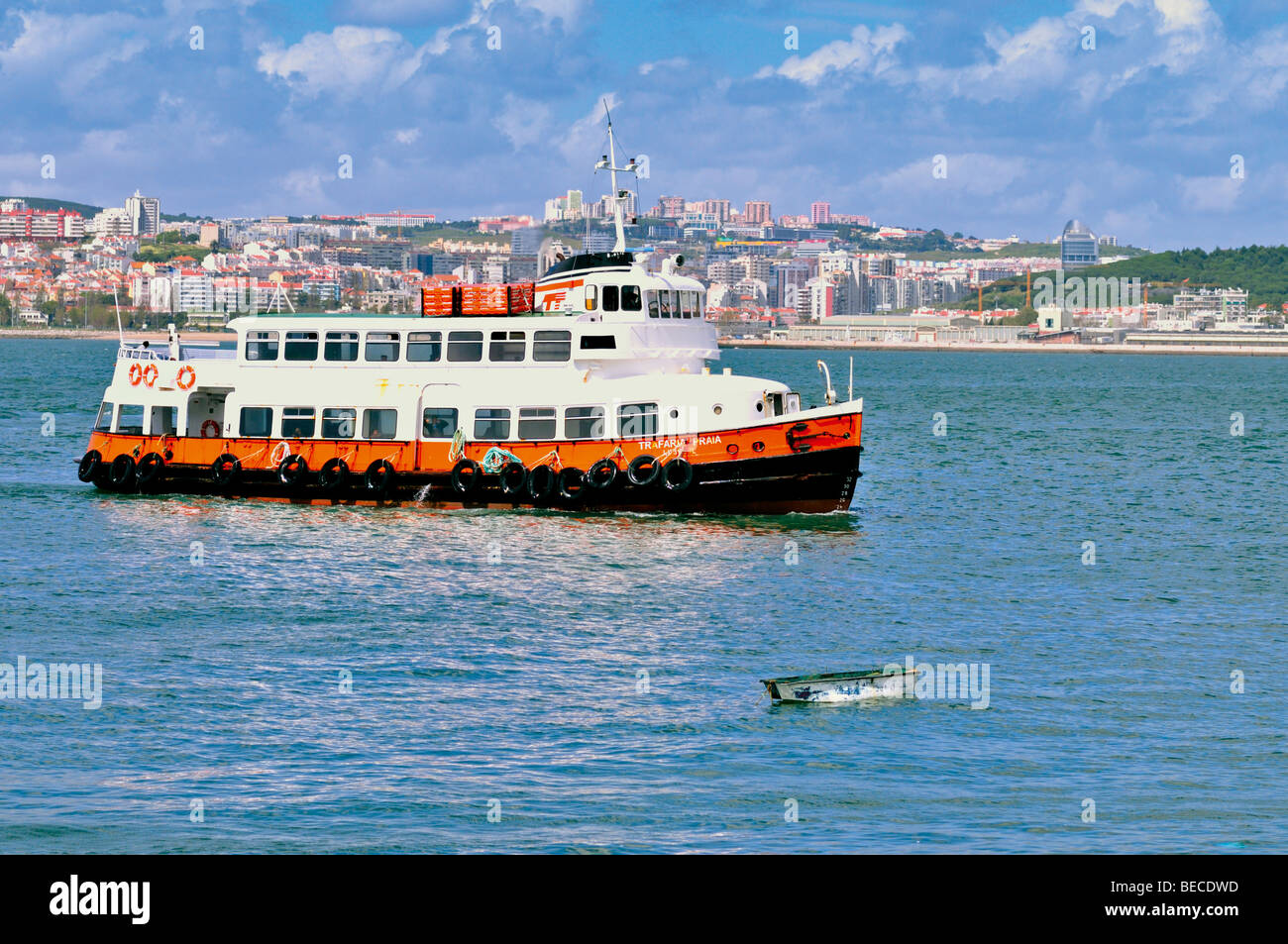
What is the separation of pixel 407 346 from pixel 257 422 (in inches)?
185

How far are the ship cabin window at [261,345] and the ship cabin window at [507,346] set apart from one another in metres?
6.38

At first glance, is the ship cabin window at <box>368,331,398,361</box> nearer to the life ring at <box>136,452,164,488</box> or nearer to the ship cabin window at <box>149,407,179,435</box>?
the ship cabin window at <box>149,407,179,435</box>

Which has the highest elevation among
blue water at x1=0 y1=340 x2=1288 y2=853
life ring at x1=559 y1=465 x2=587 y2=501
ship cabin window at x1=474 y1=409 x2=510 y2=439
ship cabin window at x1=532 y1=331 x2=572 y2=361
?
ship cabin window at x1=532 y1=331 x2=572 y2=361

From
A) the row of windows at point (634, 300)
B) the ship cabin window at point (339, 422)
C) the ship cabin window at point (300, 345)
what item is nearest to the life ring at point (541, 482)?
the row of windows at point (634, 300)

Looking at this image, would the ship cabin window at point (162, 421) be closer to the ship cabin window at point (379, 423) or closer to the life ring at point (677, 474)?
the ship cabin window at point (379, 423)

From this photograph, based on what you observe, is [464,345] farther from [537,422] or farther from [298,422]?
[298,422]

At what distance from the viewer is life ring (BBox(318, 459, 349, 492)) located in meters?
38.4

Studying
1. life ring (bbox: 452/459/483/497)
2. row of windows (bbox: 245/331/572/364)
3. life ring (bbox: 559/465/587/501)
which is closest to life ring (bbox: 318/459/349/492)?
row of windows (bbox: 245/331/572/364)

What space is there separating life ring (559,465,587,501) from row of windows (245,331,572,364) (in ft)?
10.3

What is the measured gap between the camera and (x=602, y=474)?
36.2 meters

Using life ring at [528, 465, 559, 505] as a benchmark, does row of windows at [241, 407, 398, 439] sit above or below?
above

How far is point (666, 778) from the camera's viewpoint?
17.3 meters
